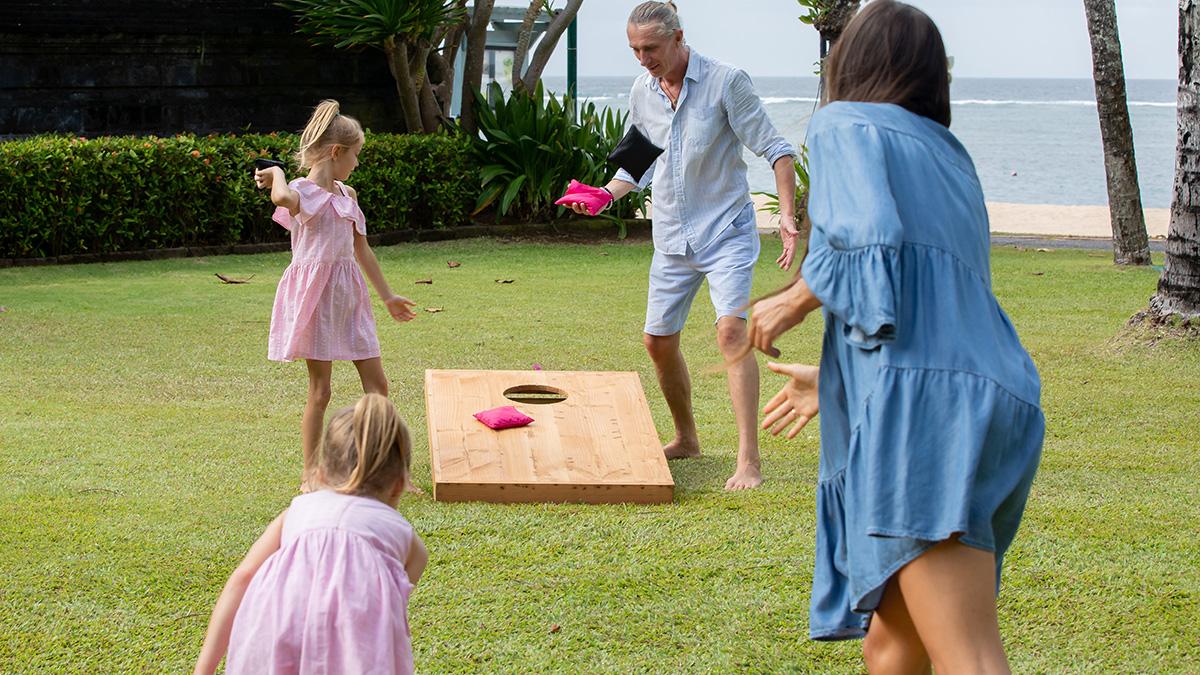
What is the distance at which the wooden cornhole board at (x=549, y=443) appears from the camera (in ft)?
16.3

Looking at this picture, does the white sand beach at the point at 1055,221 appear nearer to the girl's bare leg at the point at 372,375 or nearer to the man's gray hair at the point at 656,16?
the man's gray hair at the point at 656,16

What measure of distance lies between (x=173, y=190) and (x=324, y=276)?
855 centimetres

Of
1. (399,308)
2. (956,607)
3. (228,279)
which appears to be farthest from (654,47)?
(228,279)

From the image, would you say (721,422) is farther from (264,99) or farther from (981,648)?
(264,99)

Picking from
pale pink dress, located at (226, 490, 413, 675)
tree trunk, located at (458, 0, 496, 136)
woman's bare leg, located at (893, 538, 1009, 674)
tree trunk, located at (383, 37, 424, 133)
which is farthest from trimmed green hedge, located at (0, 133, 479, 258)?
woman's bare leg, located at (893, 538, 1009, 674)

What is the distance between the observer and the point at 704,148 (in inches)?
214

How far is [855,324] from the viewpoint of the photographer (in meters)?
2.38

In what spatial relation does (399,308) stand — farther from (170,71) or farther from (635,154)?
(170,71)

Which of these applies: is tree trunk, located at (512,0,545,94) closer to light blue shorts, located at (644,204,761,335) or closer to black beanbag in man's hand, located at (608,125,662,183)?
black beanbag in man's hand, located at (608,125,662,183)

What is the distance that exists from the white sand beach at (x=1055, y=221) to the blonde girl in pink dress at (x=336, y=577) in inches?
572

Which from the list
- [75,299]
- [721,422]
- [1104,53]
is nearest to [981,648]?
[721,422]

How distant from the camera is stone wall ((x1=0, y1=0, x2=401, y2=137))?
14117 mm

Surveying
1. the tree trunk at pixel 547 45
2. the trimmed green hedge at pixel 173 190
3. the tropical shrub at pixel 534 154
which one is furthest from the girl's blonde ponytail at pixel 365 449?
the tree trunk at pixel 547 45

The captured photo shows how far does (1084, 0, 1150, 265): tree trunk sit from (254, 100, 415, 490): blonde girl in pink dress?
900 centimetres
